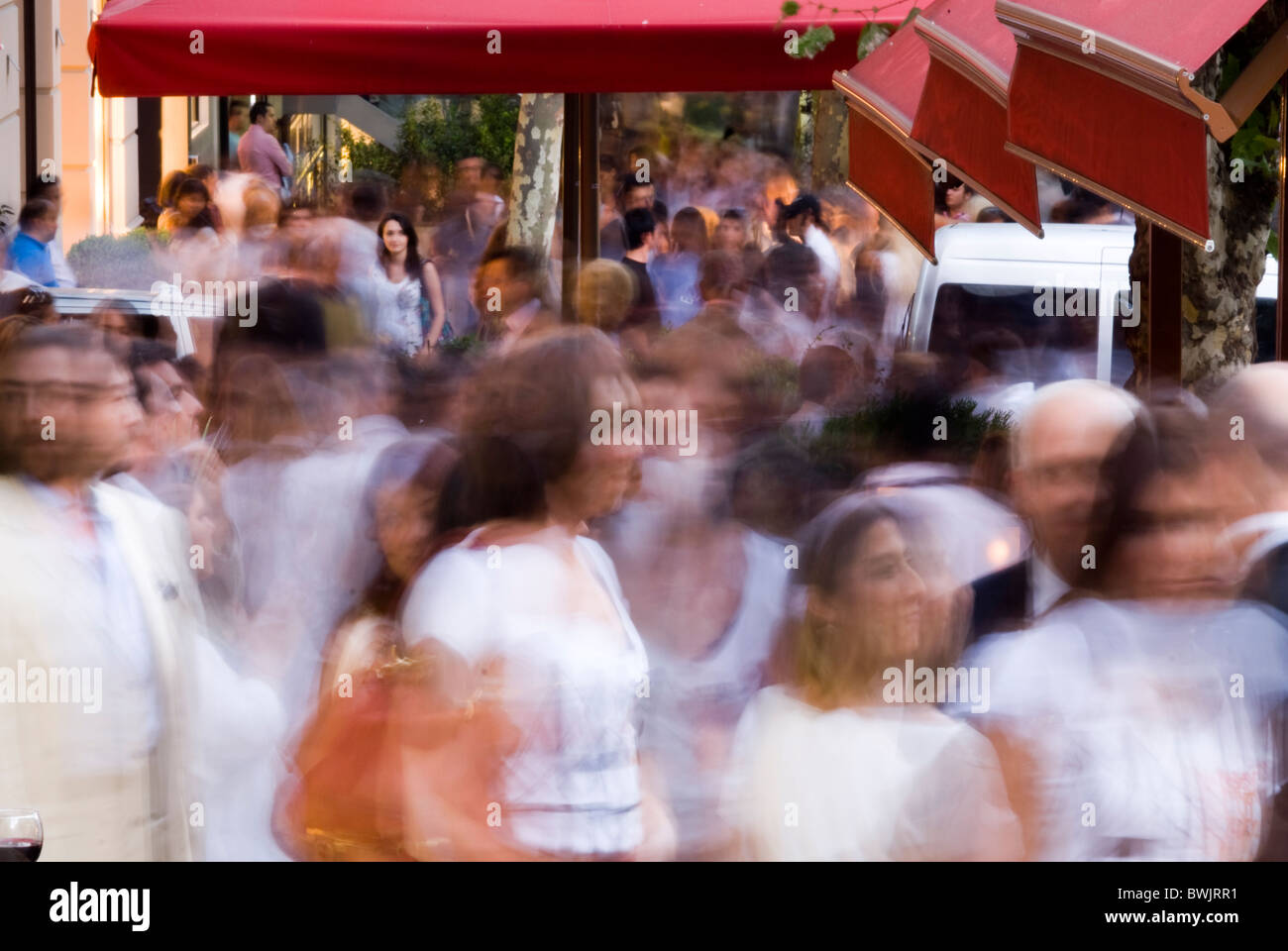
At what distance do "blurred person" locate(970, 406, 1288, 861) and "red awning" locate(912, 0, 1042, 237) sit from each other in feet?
3.89

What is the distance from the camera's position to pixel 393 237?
7.11 metres

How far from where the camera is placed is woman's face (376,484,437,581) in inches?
99.1

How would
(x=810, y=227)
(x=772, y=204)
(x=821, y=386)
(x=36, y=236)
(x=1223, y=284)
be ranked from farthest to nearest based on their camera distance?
(x=772, y=204), (x=810, y=227), (x=36, y=236), (x=1223, y=284), (x=821, y=386)

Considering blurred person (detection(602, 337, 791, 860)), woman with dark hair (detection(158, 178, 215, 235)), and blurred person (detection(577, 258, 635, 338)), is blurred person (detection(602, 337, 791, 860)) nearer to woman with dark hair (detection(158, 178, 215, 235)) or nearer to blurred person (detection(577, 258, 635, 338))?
blurred person (detection(577, 258, 635, 338))

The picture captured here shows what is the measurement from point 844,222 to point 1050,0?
6.47 metres

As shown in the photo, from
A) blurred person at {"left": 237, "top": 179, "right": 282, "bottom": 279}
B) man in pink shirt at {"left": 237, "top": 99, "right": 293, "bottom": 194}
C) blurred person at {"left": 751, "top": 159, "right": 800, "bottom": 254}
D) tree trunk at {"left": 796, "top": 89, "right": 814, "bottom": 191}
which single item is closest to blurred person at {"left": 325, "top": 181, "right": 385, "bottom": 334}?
blurred person at {"left": 237, "top": 179, "right": 282, "bottom": 279}

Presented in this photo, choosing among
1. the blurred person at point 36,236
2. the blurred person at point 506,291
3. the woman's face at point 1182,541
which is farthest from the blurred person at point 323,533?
the blurred person at point 36,236

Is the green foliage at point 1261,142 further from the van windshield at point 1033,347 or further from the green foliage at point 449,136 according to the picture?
the green foliage at point 449,136

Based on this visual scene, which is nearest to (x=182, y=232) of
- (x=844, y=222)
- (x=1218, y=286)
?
(x=844, y=222)

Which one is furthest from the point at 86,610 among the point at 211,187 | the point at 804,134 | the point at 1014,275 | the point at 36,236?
the point at 804,134

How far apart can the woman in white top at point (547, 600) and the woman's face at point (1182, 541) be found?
755 mm

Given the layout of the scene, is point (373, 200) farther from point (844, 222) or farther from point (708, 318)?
point (708, 318)

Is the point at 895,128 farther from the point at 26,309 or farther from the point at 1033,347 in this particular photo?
the point at 26,309

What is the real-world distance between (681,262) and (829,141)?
4157 millimetres
